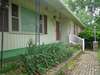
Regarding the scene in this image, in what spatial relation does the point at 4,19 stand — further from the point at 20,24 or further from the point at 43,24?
the point at 43,24

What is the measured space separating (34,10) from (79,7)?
3945 centimetres

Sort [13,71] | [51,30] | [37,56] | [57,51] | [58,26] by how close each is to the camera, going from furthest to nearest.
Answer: [58,26]
[51,30]
[57,51]
[37,56]
[13,71]

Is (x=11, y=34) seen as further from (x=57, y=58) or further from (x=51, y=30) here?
(x=51, y=30)

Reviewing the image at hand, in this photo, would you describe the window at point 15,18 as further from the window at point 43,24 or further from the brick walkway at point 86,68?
the window at point 43,24

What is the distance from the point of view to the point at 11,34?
360 inches

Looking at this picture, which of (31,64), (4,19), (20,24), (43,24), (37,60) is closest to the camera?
(31,64)

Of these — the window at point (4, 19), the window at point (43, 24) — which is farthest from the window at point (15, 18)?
the window at point (43, 24)

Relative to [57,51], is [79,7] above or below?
above

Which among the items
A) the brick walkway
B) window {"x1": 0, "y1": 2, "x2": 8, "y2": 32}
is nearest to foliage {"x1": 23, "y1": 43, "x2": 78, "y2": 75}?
the brick walkway

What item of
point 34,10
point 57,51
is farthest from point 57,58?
point 34,10

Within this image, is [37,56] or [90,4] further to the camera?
[90,4]

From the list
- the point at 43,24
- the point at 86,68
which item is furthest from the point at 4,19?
the point at 43,24

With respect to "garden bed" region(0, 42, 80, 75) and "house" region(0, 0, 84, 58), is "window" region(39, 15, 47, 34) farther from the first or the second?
"garden bed" region(0, 42, 80, 75)

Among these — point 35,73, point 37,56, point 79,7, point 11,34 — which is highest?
point 79,7
